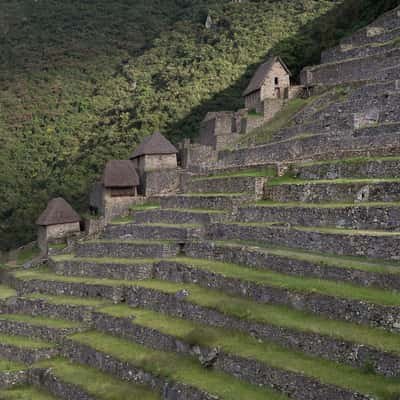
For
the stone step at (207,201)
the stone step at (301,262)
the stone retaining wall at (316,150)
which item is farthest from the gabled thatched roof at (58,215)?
the stone step at (301,262)

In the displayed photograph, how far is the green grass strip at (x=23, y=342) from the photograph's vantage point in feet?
51.7

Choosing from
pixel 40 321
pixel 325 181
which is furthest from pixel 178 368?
pixel 40 321

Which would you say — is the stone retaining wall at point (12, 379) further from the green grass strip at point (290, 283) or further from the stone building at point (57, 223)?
the stone building at point (57, 223)

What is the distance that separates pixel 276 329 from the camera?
10672 millimetres

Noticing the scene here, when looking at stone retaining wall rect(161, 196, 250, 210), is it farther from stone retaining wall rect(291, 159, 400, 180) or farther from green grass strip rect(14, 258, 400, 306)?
green grass strip rect(14, 258, 400, 306)

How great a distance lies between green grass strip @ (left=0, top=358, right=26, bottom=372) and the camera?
1526 centimetres

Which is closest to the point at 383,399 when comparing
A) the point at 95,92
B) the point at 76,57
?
the point at 95,92

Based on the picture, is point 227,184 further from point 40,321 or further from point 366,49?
point 366,49

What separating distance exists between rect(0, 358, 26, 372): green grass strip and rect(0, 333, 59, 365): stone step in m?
0.12

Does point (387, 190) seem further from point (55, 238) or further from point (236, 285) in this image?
point (55, 238)

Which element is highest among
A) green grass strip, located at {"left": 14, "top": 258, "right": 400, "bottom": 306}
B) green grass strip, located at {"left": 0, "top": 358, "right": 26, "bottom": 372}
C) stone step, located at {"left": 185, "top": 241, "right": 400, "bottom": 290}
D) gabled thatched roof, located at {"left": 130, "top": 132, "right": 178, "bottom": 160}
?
gabled thatched roof, located at {"left": 130, "top": 132, "right": 178, "bottom": 160}

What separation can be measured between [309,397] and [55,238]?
18.3 m

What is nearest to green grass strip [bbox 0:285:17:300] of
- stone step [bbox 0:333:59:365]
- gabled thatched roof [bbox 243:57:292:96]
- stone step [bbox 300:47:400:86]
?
stone step [bbox 0:333:59:365]

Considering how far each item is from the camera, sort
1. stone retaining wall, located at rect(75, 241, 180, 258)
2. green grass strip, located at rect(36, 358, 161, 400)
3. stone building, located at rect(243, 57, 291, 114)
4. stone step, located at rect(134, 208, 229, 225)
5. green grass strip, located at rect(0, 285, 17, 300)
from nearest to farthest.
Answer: green grass strip, located at rect(36, 358, 161, 400) → stone retaining wall, located at rect(75, 241, 180, 258) → stone step, located at rect(134, 208, 229, 225) → green grass strip, located at rect(0, 285, 17, 300) → stone building, located at rect(243, 57, 291, 114)
